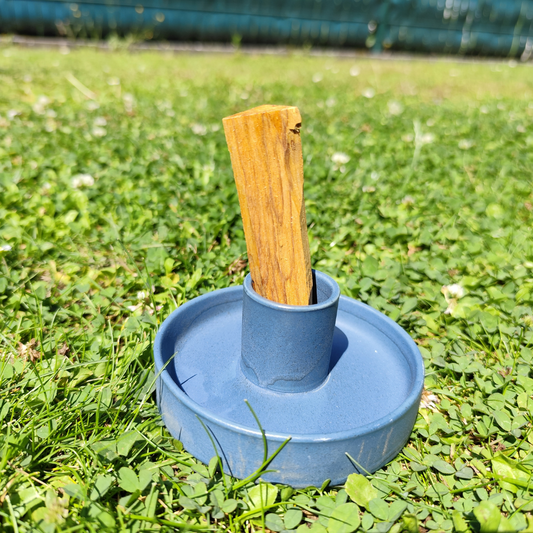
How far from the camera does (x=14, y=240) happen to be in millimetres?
2277

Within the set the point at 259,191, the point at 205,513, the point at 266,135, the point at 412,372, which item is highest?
the point at 266,135

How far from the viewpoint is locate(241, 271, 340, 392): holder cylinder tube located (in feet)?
4.36

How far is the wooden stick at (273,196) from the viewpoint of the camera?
1269mm

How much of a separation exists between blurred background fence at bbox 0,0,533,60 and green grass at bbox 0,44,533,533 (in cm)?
408

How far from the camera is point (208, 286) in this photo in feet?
6.93

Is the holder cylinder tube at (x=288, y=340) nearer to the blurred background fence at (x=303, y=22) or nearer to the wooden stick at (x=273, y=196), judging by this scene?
the wooden stick at (x=273, y=196)

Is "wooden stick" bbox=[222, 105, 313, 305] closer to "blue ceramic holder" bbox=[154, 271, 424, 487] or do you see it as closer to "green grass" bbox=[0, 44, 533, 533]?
"blue ceramic holder" bbox=[154, 271, 424, 487]

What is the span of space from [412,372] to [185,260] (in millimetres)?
1107

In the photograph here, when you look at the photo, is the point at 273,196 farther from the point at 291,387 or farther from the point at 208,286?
the point at 208,286

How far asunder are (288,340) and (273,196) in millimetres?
398

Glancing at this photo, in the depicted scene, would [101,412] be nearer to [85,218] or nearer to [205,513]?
[205,513]

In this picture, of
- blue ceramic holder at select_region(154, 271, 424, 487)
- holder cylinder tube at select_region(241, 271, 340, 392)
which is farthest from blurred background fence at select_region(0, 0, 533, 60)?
holder cylinder tube at select_region(241, 271, 340, 392)

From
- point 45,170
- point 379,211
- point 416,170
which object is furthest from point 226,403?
point 416,170

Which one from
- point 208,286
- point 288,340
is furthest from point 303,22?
point 288,340
